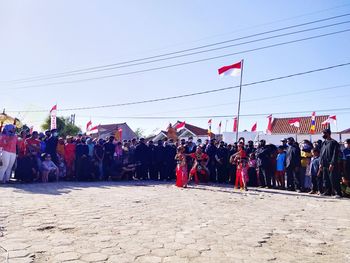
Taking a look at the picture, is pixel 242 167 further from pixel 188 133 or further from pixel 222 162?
pixel 188 133

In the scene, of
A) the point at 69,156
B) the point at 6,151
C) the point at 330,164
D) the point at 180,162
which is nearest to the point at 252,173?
the point at 180,162

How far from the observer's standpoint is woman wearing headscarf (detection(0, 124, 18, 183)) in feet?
37.0

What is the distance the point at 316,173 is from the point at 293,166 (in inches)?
35.4

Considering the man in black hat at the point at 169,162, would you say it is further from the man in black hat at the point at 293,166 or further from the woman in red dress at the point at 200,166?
the man in black hat at the point at 293,166

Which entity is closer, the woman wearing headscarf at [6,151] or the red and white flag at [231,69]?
the woman wearing headscarf at [6,151]

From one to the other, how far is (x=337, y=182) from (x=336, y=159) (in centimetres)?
83

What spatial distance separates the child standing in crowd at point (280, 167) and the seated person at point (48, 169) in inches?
329

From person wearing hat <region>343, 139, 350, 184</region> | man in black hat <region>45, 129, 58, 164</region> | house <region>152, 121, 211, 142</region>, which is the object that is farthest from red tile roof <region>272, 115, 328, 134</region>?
man in black hat <region>45, 129, 58, 164</region>

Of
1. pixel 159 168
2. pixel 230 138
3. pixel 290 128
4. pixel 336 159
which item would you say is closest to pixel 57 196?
pixel 159 168

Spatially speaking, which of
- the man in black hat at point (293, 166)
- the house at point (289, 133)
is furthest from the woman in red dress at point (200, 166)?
the house at point (289, 133)

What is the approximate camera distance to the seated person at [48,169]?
482 inches

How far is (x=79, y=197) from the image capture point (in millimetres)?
8500

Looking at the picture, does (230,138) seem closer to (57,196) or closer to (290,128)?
(290,128)

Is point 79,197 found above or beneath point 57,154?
beneath
